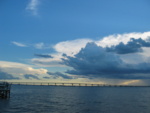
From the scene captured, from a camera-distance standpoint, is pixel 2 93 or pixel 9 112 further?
pixel 2 93

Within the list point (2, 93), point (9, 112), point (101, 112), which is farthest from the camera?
point (2, 93)

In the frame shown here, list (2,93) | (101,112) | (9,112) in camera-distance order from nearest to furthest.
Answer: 1. (9,112)
2. (101,112)
3. (2,93)

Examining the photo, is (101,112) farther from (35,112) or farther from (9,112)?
(9,112)

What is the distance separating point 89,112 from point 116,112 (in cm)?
695

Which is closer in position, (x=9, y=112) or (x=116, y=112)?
(x=9, y=112)

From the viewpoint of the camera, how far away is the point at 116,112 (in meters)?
50.6

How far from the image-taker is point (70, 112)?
163 ft

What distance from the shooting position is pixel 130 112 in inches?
2013

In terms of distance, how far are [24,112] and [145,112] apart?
102 ft

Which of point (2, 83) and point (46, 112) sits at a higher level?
point (2, 83)

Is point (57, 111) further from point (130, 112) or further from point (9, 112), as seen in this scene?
point (130, 112)

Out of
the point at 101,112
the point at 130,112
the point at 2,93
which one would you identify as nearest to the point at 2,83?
the point at 2,93

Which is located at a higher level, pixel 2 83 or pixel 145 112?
pixel 2 83

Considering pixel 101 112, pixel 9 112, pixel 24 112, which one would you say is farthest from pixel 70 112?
pixel 9 112
